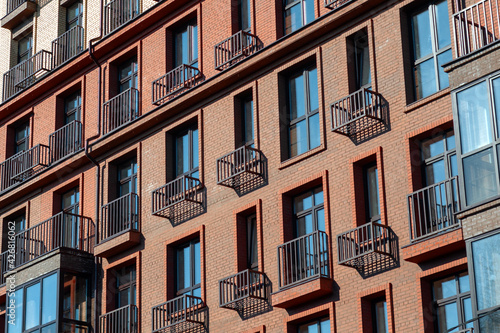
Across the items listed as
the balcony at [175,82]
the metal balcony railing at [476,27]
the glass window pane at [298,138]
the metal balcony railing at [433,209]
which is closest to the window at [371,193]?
the metal balcony railing at [433,209]

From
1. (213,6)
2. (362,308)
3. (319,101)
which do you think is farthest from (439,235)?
(213,6)

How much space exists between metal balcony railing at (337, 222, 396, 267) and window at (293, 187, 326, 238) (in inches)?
57.5

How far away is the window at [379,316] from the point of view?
89.1ft

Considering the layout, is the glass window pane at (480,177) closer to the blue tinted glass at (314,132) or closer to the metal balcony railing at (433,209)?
the metal balcony railing at (433,209)

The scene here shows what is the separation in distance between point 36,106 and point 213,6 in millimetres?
9208

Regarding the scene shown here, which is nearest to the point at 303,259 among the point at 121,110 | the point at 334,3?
the point at 334,3

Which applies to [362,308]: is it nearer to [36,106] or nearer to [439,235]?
[439,235]

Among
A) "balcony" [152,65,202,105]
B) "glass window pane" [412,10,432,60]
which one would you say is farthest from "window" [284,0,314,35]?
"glass window pane" [412,10,432,60]

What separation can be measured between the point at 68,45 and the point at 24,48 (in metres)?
3.92

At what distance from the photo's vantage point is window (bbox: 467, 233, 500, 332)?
22.6m

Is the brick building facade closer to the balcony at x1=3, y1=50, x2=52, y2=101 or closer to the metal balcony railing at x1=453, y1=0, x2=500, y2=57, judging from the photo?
the metal balcony railing at x1=453, y1=0, x2=500, y2=57

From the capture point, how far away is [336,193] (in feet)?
95.0

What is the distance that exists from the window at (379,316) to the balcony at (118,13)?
14.5 meters

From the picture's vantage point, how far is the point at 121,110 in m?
36.6
